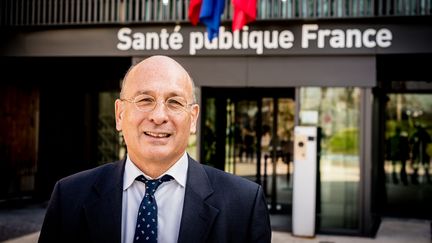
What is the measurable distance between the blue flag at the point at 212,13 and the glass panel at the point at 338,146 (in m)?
1.94

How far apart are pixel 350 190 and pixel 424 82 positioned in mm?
3291

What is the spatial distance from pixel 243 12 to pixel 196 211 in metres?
6.46

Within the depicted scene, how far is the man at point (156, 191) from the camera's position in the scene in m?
2.04

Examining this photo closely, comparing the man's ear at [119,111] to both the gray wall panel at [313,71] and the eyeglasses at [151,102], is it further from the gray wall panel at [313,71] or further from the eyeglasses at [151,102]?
the gray wall panel at [313,71]

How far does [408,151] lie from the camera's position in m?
11.1

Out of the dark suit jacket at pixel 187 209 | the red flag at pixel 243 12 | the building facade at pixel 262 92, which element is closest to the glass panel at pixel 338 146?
the building facade at pixel 262 92

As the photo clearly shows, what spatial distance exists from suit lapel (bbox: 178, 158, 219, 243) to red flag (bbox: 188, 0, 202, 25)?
6499mm

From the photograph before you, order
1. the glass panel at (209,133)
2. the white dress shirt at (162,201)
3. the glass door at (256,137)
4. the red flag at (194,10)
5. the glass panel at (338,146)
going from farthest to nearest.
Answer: the glass door at (256,137) < the glass panel at (209,133) < the glass panel at (338,146) < the red flag at (194,10) < the white dress shirt at (162,201)

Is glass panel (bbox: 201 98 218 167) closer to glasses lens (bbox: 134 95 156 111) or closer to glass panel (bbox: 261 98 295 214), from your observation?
glass panel (bbox: 261 98 295 214)

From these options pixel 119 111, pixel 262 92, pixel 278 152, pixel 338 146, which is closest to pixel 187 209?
pixel 119 111

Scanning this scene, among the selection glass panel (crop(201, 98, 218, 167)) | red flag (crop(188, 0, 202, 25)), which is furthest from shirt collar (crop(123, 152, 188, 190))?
glass panel (crop(201, 98, 218, 167))

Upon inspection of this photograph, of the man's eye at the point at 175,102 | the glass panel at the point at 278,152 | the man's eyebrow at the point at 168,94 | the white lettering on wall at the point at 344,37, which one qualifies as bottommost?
the glass panel at the point at 278,152

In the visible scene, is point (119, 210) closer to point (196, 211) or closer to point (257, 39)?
point (196, 211)

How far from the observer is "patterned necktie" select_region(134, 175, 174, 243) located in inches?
80.0
